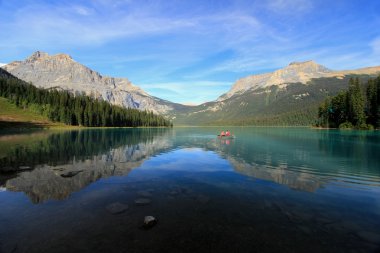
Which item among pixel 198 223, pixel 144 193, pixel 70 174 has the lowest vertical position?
pixel 144 193

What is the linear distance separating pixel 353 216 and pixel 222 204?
1001cm

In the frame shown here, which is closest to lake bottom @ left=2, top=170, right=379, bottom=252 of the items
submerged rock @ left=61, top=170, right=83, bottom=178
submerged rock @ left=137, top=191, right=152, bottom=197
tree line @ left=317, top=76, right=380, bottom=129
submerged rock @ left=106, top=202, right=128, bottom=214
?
submerged rock @ left=137, top=191, right=152, bottom=197

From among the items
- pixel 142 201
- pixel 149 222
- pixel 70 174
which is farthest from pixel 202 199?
pixel 70 174

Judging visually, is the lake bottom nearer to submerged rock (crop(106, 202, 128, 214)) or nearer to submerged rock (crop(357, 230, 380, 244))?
submerged rock (crop(357, 230, 380, 244))

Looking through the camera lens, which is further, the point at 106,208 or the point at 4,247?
the point at 106,208

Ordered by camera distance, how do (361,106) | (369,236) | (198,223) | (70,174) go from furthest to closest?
(361,106), (70,174), (198,223), (369,236)

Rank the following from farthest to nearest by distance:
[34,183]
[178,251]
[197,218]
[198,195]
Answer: [34,183], [198,195], [197,218], [178,251]

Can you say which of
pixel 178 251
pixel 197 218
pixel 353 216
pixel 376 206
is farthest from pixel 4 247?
pixel 376 206

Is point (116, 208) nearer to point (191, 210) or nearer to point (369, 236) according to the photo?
point (191, 210)

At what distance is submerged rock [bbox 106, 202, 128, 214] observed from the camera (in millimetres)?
18728

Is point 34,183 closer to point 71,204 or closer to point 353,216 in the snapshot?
point 71,204

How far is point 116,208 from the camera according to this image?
63.6 feet

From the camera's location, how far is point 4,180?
2756 centimetres

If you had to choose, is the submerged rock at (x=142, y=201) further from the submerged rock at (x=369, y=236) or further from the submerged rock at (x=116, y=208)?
the submerged rock at (x=369, y=236)
